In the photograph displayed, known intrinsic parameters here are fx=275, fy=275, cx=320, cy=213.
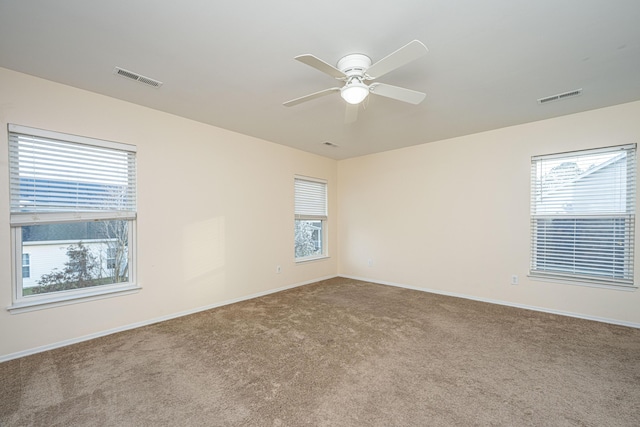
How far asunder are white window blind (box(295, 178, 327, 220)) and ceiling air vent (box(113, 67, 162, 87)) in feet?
9.26

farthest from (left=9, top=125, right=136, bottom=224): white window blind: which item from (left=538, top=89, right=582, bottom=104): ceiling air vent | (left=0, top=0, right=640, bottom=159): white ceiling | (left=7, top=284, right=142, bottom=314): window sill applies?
(left=538, top=89, right=582, bottom=104): ceiling air vent

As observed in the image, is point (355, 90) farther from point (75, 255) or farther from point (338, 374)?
point (75, 255)

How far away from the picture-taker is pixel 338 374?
7.14 ft

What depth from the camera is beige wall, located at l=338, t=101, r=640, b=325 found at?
132 inches

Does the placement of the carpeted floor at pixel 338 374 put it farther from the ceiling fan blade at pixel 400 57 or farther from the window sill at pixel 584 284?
the ceiling fan blade at pixel 400 57

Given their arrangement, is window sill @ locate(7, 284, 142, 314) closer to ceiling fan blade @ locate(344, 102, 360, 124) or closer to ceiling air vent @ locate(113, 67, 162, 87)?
ceiling air vent @ locate(113, 67, 162, 87)

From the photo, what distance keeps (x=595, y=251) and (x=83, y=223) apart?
5.93 metres

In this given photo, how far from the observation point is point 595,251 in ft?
11.1

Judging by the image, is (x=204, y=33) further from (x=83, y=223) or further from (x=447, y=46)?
(x=83, y=223)

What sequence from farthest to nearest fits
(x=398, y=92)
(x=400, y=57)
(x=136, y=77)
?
(x=136, y=77) < (x=398, y=92) < (x=400, y=57)

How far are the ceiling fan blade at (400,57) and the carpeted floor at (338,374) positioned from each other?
2252 mm

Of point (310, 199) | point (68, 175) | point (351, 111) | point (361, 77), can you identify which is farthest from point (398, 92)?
point (310, 199)

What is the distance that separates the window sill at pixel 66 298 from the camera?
2.47 meters

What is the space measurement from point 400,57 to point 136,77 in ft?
7.78
